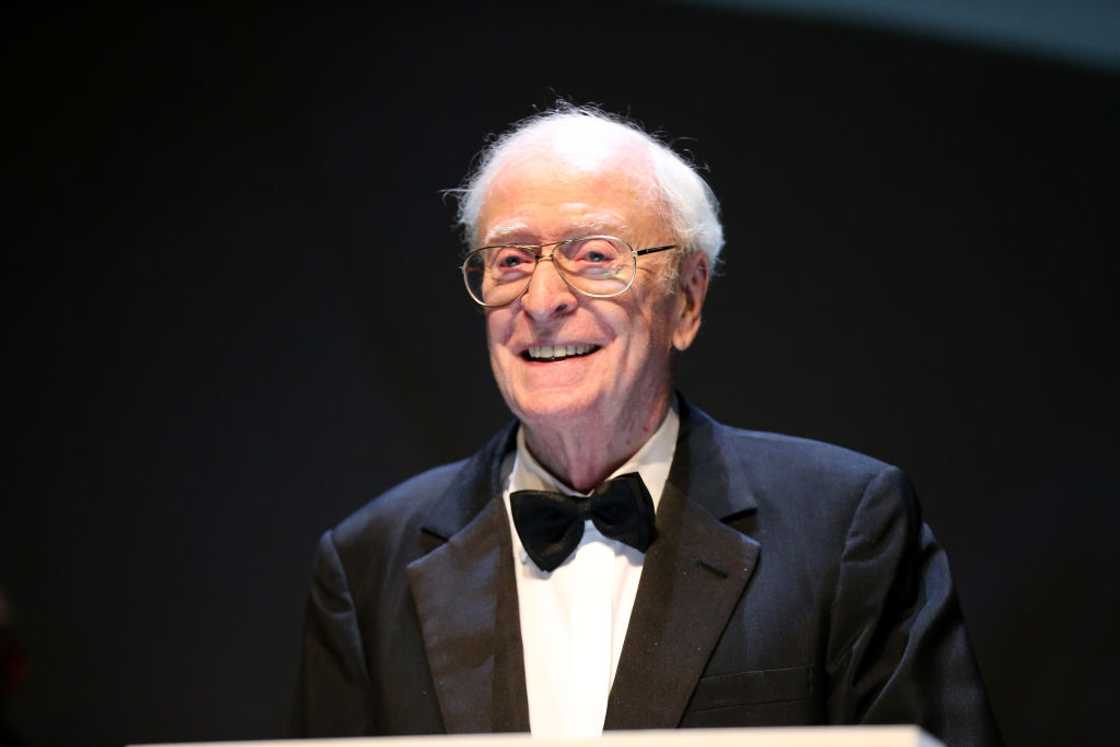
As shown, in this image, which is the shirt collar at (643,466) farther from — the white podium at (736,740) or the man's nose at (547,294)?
the white podium at (736,740)

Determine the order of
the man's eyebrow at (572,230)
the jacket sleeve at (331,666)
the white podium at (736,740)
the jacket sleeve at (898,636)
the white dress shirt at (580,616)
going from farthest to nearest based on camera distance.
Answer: the jacket sleeve at (331,666)
the man's eyebrow at (572,230)
the white dress shirt at (580,616)
the jacket sleeve at (898,636)
the white podium at (736,740)

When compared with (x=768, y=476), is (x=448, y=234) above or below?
above

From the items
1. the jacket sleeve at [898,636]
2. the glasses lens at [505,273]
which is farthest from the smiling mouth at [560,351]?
the jacket sleeve at [898,636]

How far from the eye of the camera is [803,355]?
3.13 metres

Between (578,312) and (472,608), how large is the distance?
558 mm

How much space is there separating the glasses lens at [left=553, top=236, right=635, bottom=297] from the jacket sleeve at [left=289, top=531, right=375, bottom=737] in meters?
0.74

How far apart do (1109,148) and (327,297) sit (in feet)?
5.98

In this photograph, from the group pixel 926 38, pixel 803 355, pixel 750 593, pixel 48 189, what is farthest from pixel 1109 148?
pixel 48 189

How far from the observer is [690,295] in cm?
262

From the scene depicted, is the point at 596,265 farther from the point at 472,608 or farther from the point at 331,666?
the point at 331,666

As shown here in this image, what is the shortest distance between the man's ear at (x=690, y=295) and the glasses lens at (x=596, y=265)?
0.17 metres

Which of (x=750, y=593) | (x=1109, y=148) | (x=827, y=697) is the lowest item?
(x=827, y=697)

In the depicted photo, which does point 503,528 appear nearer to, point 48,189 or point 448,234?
point 448,234

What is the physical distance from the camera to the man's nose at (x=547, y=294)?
2.39m
